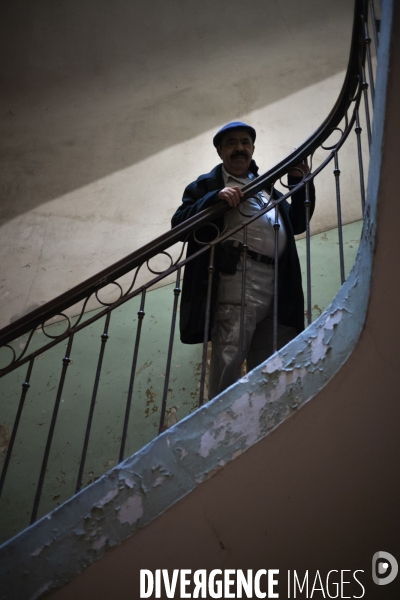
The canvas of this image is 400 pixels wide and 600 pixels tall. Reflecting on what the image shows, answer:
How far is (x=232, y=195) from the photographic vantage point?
262 centimetres

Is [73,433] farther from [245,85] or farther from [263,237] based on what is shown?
[245,85]

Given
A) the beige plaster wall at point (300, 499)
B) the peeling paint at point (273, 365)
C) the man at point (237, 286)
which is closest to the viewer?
the beige plaster wall at point (300, 499)

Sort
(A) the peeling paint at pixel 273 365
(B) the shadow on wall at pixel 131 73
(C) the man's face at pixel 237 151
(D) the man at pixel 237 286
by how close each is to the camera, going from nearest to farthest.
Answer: (A) the peeling paint at pixel 273 365
(D) the man at pixel 237 286
(C) the man's face at pixel 237 151
(B) the shadow on wall at pixel 131 73

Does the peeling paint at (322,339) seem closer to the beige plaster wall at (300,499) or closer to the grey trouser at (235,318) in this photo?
the beige plaster wall at (300,499)

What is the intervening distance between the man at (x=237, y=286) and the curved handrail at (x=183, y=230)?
0.23ft

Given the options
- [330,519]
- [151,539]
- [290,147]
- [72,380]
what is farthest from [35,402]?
[290,147]

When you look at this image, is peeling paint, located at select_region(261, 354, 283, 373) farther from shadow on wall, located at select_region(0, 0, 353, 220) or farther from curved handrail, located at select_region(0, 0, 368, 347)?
shadow on wall, located at select_region(0, 0, 353, 220)

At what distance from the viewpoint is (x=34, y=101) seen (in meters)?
5.70

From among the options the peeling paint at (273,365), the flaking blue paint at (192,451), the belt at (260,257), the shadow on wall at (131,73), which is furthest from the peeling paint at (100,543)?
the shadow on wall at (131,73)

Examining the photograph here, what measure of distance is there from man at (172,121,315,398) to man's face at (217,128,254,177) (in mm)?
153

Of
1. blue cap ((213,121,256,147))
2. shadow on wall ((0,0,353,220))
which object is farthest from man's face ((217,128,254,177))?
shadow on wall ((0,0,353,220))

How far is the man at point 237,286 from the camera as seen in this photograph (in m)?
2.68

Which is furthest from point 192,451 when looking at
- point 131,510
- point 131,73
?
point 131,73

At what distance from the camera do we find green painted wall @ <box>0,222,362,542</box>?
362 centimetres
